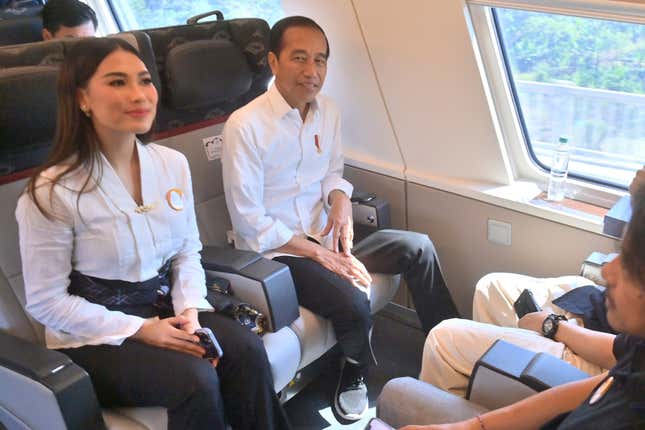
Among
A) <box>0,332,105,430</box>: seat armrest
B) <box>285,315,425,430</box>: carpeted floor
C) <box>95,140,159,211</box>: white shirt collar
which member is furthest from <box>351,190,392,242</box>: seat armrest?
<box>0,332,105,430</box>: seat armrest

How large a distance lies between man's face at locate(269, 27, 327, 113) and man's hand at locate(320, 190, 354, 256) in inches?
17.7

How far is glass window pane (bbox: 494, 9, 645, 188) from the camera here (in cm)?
195

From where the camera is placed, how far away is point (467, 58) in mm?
2123

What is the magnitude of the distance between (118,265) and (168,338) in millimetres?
264

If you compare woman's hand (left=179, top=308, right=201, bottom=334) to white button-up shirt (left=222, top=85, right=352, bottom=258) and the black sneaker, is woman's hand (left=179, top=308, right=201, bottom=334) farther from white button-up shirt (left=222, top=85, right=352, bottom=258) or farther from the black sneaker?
the black sneaker

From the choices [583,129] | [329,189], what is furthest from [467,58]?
[329,189]

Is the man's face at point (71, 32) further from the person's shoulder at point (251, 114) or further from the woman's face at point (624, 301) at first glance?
the woman's face at point (624, 301)

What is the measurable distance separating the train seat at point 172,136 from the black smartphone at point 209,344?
0.64 ft

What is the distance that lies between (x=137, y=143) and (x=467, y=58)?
1264mm

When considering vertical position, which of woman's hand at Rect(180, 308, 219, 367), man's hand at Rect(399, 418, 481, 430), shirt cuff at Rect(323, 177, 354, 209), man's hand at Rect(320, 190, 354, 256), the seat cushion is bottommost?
the seat cushion

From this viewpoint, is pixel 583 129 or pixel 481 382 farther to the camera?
pixel 583 129

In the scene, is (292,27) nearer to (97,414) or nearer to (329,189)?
(329,189)

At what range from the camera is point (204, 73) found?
2152 millimetres

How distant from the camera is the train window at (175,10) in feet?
10.5
